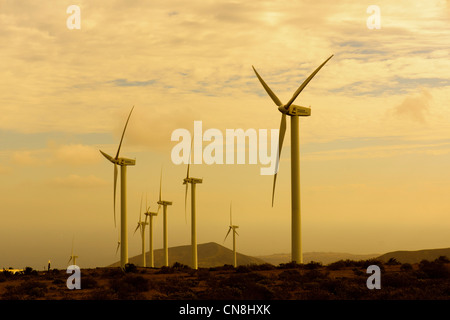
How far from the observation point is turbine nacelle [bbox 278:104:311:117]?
59.0m

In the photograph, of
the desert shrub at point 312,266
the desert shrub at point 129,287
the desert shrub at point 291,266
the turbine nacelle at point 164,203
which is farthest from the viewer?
the turbine nacelle at point 164,203

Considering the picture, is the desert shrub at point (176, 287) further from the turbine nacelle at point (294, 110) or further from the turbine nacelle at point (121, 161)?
the turbine nacelle at point (121, 161)

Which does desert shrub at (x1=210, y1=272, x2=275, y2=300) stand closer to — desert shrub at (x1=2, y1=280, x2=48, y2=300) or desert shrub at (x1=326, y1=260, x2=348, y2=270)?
desert shrub at (x1=326, y1=260, x2=348, y2=270)

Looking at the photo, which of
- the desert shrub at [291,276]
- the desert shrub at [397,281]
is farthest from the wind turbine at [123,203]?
the desert shrub at [397,281]

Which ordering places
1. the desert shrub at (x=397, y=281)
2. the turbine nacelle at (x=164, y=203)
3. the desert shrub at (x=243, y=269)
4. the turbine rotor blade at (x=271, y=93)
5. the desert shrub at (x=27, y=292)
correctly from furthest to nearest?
the turbine nacelle at (x=164, y=203), the turbine rotor blade at (x=271, y=93), the desert shrub at (x=243, y=269), the desert shrub at (x=27, y=292), the desert shrub at (x=397, y=281)

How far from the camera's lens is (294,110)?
5928 cm

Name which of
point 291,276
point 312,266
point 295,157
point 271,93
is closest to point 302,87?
point 271,93

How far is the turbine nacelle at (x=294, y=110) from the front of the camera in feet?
194

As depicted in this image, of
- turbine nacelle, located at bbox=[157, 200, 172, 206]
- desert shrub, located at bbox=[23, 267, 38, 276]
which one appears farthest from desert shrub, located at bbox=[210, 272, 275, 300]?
turbine nacelle, located at bbox=[157, 200, 172, 206]
